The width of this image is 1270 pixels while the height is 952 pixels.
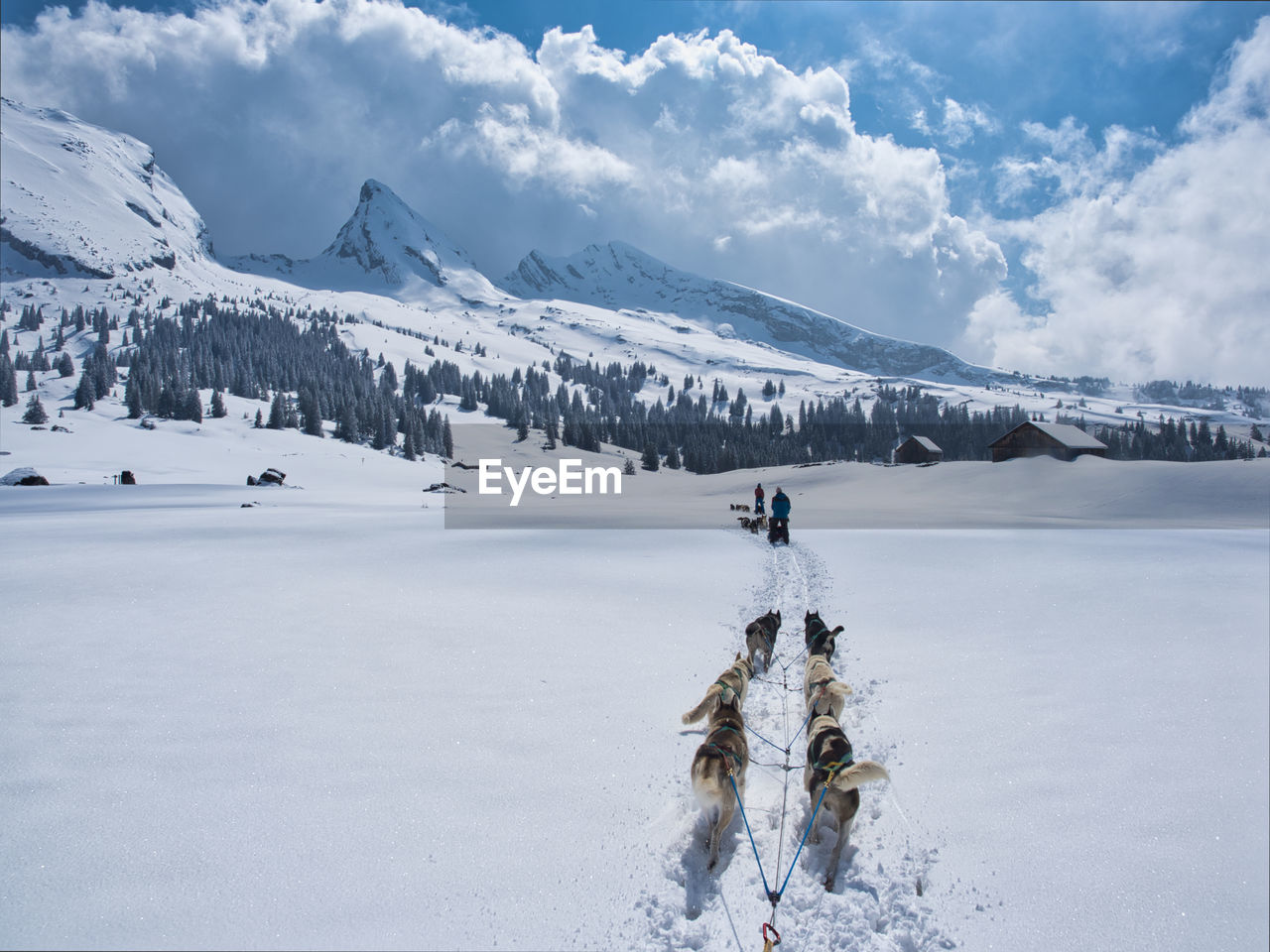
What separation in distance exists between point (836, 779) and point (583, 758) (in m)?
2.53

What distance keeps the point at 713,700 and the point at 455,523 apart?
59.9 ft

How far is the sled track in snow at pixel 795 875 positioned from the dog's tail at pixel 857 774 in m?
0.54

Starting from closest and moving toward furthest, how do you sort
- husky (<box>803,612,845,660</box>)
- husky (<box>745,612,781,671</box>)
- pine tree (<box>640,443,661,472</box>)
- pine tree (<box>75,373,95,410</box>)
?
husky (<box>803,612,845,660</box>) < husky (<box>745,612,781,671</box>) < pine tree (<box>75,373,95,410</box>) < pine tree (<box>640,443,661,472</box>)

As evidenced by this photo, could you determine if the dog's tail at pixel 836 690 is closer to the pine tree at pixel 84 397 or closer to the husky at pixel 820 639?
the husky at pixel 820 639

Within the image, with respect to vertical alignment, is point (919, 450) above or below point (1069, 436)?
below

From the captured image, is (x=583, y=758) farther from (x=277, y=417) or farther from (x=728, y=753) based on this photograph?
(x=277, y=417)

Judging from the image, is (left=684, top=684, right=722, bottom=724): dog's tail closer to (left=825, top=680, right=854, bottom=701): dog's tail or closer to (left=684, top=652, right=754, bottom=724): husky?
(left=684, top=652, right=754, bottom=724): husky

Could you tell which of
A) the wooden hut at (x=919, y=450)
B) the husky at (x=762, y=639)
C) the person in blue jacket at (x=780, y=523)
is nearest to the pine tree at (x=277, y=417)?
the wooden hut at (x=919, y=450)

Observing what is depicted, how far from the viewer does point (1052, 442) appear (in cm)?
5178

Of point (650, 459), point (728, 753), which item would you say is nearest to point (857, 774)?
point (728, 753)

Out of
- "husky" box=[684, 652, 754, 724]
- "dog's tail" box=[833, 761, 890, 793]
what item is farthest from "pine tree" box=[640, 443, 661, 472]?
"dog's tail" box=[833, 761, 890, 793]

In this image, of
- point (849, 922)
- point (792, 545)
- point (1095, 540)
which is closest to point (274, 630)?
point (849, 922)

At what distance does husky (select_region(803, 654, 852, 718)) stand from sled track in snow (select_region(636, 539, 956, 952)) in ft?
1.20

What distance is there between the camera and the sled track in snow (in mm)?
4105
